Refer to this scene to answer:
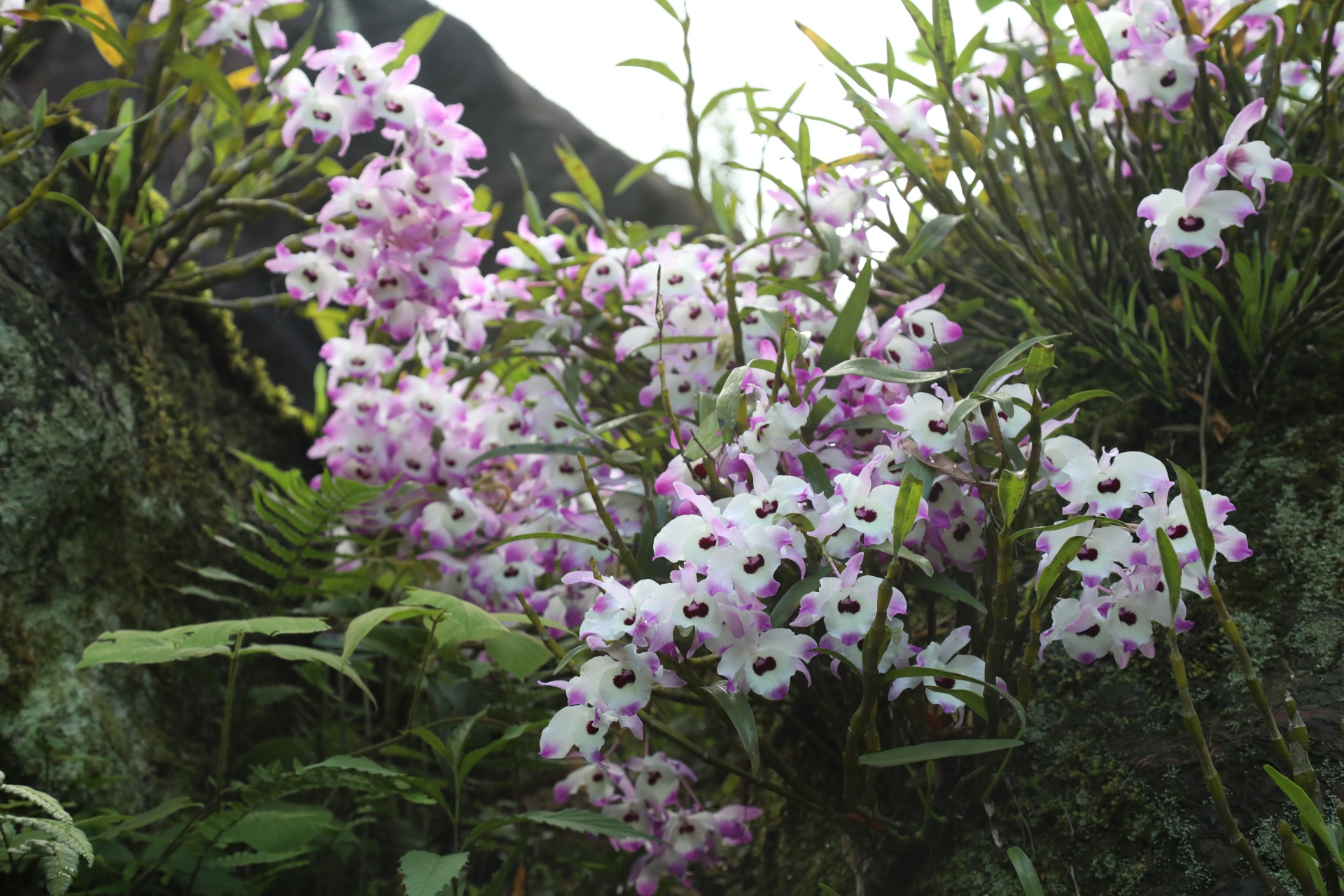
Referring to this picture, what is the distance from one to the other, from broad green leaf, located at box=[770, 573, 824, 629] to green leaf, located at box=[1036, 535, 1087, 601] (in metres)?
0.22

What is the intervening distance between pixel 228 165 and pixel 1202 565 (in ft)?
6.02

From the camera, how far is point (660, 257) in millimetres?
1487

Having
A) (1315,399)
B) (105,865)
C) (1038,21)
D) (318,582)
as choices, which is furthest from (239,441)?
(1315,399)

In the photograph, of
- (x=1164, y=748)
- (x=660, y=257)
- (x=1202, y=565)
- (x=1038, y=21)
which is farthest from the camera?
(x=660, y=257)

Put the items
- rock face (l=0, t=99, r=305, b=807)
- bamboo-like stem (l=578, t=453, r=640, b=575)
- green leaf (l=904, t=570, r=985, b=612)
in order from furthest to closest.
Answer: rock face (l=0, t=99, r=305, b=807) < bamboo-like stem (l=578, t=453, r=640, b=575) < green leaf (l=904, t=570, r=985, b=612)

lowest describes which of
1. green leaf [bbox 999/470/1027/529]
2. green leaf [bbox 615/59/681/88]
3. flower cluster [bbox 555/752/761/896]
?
flower cluster [bbox 555/752/761/896]

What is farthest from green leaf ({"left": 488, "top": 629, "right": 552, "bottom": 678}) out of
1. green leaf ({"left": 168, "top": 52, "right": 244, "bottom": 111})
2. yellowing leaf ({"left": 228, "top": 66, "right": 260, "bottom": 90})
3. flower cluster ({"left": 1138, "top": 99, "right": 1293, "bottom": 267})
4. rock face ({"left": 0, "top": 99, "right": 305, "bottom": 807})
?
yellowing leaf ({"left": 228, "top": 66, "right": 260, "bottom": 90})

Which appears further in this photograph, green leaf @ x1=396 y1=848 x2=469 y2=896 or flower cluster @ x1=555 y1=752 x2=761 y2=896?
flower cluster @ x1=555 y1=752 x2=761 y2=896

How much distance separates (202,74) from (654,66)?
0.77 m

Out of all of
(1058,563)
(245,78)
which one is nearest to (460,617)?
(1058,563)

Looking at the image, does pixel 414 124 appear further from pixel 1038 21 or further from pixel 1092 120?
pixel 1092 120

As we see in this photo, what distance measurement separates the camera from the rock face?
132 centimetres

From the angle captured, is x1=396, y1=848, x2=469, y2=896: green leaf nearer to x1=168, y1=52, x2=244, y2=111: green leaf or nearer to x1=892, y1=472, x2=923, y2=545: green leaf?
x1=892, y1=472, x2=923, y2=545: green leaf

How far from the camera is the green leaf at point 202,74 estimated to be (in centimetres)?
146
